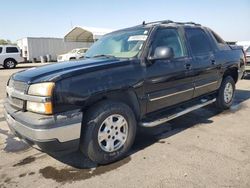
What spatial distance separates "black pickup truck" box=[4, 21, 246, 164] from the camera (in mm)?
3117

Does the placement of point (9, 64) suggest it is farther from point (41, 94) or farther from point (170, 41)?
point (41, 94)

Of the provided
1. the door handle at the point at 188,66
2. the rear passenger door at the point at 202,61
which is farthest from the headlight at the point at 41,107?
the rear passenger door at the point at 202,61

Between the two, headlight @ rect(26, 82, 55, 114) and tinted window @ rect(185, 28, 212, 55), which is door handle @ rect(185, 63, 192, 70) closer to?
tinted window @ rect(185, 28, 212, 55)

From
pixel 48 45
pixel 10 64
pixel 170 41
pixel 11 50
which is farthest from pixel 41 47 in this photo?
pixel 170 41

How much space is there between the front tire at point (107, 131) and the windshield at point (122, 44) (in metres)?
0.96

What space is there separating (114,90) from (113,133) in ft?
1.96

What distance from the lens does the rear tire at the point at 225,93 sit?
6.05m

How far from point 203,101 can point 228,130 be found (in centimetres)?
84

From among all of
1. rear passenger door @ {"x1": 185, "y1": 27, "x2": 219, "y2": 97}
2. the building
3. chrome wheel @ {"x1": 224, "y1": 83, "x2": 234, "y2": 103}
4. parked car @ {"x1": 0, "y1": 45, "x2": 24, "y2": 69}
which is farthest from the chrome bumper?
the building

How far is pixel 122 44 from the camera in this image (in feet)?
15.0

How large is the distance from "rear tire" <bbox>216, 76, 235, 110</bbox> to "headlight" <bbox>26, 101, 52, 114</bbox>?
13.7 ft

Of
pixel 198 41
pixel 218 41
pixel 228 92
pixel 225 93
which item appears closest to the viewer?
pixel 198 41

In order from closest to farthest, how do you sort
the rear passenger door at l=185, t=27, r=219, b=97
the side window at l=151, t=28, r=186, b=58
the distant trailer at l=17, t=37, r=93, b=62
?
the side window at l=151, t=28, r=186, b=58 → the rear passenger door at l=185, t=27, r=219, b=97 → the distant trailer at l=17, t=37, r=93, b=62

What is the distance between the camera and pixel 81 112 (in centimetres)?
324
